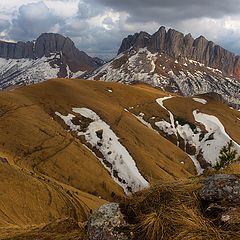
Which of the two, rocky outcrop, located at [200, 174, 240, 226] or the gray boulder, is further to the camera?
the gray boulder

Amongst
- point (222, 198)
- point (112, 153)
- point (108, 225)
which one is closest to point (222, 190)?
point (222, 198)

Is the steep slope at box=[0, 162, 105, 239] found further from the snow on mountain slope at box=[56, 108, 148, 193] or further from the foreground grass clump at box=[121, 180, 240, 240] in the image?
the foreground grass clump at box=[121, 180, 240, 240]

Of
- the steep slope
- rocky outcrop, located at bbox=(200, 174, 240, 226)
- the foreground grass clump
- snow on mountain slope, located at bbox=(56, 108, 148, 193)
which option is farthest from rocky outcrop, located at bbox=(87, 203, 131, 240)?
snow on mountain slope, located at bbox=(56, 108, 148, 193)

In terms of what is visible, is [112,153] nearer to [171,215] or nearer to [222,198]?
[222,198]

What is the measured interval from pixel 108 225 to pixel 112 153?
533ft

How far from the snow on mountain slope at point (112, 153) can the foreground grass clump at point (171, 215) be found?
134 m

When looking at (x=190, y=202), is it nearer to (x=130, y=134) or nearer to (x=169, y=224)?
(x=169, y=224)

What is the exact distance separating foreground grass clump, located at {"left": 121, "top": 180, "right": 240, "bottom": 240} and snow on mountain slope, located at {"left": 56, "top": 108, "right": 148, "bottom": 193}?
133626 mm

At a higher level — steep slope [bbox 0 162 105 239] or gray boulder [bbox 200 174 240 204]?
gray boulder [bbox 200 174 240 204]

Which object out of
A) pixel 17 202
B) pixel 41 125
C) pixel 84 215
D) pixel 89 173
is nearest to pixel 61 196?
pixel 84 215

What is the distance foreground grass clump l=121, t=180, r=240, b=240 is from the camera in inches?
468

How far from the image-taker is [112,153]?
577ft

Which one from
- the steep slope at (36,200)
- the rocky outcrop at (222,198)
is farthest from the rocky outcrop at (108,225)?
the steep slope at (36,200)

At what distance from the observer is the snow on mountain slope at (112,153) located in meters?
160
